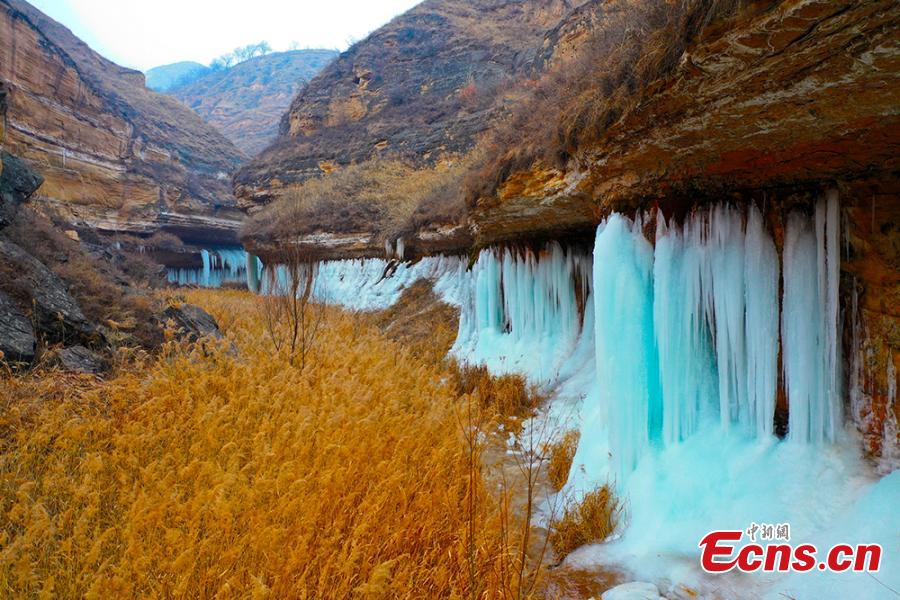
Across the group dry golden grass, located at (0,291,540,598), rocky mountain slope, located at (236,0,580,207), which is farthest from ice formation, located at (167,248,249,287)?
dry golden grass, located at (0,291,540,598)

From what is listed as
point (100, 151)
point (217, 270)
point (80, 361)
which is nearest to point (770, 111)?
point (80, 361)

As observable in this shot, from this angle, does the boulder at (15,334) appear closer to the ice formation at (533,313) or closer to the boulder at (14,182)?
the boulder at (14,182)

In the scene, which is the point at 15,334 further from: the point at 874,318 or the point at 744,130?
the point at 874,318

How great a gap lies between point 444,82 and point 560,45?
11957 mm

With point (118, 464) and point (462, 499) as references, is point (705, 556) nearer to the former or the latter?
point (462, 499)

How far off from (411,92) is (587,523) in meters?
29.9

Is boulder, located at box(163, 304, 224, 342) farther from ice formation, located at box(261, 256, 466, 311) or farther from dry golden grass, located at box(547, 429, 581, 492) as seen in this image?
dry golden grass, located at box(547, 429, 581, 492)

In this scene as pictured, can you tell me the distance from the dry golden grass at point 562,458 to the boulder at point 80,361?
5.14 metres

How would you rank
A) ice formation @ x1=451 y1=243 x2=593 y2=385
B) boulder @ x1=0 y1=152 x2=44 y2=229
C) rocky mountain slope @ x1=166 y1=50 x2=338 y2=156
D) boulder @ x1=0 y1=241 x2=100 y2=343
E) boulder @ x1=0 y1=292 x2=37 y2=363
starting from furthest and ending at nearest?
rocky mountain slope @ x1=166 y1=50 x2=338 y2=156
boulder @ x1=0 y1=152 x2=44 y2=229
ice formation @ x1=451 y1=243 x2=593 y2=385
boulder @ x1=0 y1=241 x2=100 y2=343
boulder @ x1=0 y1=292 x2=37 y2=363

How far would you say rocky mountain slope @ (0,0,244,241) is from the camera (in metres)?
20.5

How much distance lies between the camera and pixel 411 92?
28.7 meters

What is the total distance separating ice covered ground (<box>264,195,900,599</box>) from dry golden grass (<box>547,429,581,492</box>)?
0.22 meters

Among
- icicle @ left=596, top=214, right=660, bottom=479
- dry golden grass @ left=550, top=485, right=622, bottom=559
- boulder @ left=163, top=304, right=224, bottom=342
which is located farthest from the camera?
boulder @ left=163, top=304, right=224, bottom=342

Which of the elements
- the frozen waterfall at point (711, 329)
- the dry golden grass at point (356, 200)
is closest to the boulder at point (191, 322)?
the frozen waterfall at point (711, 329)
